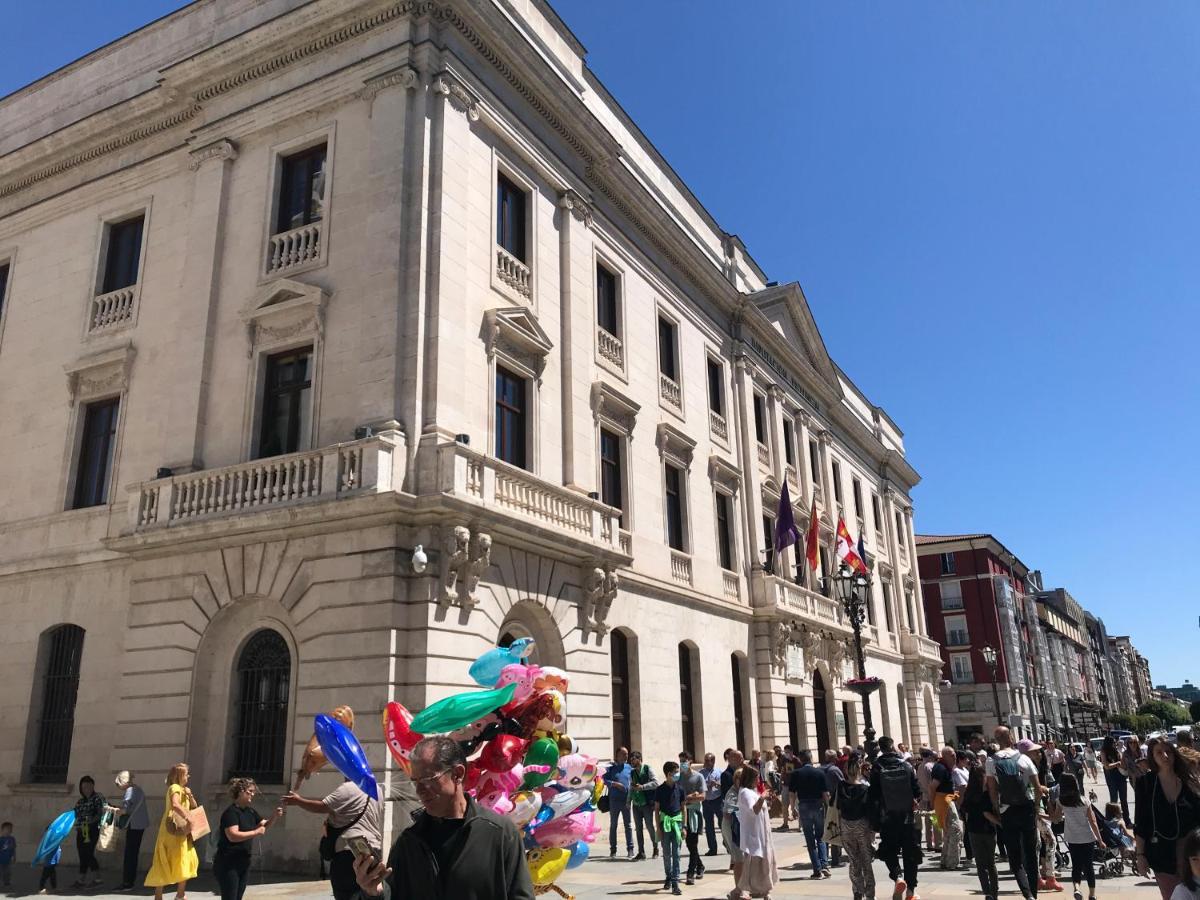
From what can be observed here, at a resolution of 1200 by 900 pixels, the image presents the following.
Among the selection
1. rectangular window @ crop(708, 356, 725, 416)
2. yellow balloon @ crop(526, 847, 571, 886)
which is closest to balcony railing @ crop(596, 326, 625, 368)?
rectangular window @ crop(708, 356, 725, 416)

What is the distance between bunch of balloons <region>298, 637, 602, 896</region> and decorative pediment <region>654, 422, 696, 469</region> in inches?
628

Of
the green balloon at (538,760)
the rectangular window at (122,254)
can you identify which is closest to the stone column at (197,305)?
the rectangular window at (122,254)

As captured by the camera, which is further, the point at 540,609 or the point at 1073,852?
the point at 540,609

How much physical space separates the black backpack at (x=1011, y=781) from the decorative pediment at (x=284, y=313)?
12.8 meters

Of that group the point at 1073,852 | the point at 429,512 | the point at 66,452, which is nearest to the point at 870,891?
the point at 1073,852

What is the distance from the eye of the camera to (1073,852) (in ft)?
36.4

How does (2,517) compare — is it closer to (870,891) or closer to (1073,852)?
(870,891)

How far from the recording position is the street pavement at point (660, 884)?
39.3 feet

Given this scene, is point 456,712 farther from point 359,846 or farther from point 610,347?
point 610,347

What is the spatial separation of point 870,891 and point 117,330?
18.2 metres

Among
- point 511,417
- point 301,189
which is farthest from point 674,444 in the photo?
point 301,189

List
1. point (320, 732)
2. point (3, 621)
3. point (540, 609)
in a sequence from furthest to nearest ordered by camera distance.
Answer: point (3, 621) → point (540, 609) → point (320, 732)

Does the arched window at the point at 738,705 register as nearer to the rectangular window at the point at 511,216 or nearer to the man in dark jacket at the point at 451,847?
the rectangular window at the point at 511,216

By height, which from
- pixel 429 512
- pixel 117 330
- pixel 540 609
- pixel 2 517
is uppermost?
pixel 117 330
